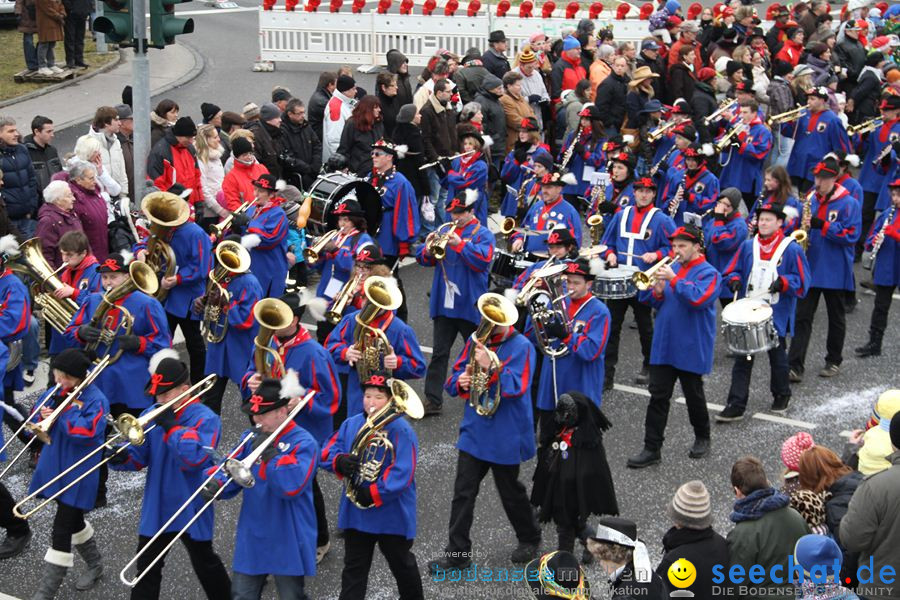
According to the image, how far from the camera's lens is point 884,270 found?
39.7 feet

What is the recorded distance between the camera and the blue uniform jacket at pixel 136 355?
9.12 meters

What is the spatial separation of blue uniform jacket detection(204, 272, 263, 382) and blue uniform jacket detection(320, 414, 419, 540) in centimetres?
264

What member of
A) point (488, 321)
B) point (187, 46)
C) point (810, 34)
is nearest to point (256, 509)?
point (488, 321)

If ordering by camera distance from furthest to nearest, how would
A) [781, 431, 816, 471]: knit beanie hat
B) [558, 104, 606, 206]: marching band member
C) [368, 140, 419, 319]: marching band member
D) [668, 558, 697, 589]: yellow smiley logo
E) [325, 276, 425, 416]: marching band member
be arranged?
1. [558, 104, 606, 206]: marching band member
2. [368, 140, 419, 319]: marching band member
3. [325, 276, 425, 416]: marching band member
4. [781, 431, 816, 471]: knit beanie hat
5. [668, 558, 697, 589]: yellow smiley logo

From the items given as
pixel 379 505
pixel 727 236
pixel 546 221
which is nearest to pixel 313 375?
pixel 379 505

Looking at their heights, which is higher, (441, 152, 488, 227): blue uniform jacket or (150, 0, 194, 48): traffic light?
(150, 0, 194, 48): traffic light

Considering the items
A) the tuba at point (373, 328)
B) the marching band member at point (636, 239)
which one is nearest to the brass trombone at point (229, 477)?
the tuba at point (373, 328)

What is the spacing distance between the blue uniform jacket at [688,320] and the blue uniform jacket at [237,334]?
3159 millimetres

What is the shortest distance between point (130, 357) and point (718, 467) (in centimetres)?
455

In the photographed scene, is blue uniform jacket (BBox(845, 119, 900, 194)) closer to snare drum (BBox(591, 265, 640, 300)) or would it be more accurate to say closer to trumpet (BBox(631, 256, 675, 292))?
snare drum (BBox(591, 265, 640, 300))

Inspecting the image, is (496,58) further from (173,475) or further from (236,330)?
(173,475)

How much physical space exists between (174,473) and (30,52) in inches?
582

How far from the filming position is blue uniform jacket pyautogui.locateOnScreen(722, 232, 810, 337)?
10719mm

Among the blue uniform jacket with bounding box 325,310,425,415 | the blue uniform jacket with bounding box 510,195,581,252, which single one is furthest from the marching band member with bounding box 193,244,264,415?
the blue uniform jacket with bounding box 510,195,581,252
